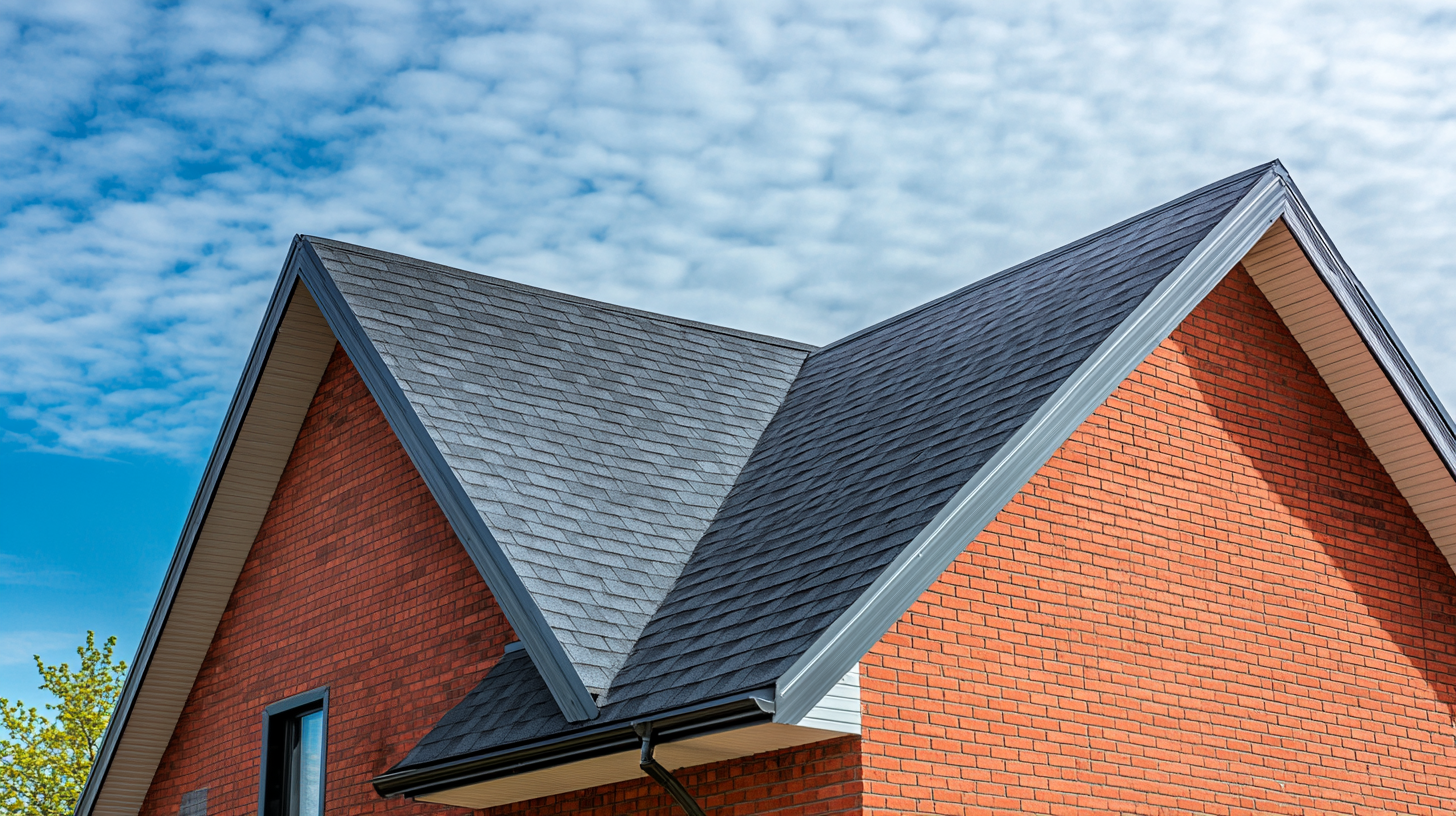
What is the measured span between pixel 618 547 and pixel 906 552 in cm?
300

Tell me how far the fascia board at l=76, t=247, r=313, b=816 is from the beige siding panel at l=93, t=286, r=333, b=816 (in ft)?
0.28

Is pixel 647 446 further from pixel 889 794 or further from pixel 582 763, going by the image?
pixel 889 794

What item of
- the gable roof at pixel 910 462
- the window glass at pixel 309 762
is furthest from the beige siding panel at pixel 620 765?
the window glass at pixel 309 762

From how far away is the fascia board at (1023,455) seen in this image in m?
7.59

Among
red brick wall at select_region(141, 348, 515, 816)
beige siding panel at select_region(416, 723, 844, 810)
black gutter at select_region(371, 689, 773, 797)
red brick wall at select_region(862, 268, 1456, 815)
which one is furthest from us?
red brick wall at select_region(141, 348, 515, 816)

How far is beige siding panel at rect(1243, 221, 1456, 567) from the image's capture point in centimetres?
1111

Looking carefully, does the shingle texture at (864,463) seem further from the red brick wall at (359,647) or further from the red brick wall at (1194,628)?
the red brick wall at (359,647)

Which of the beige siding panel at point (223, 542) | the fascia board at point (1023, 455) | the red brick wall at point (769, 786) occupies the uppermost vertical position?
the beige siding panel at point (223, 542)

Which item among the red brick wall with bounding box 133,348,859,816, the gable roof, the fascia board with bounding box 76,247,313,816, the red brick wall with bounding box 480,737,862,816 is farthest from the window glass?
the red brick wall with bounding box 480,737,862,816

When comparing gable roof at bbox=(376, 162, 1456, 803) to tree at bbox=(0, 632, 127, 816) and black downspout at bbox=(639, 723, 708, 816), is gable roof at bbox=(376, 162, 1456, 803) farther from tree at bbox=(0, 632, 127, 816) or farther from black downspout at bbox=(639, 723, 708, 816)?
tree at bbox=(0, 632, 127, 816)

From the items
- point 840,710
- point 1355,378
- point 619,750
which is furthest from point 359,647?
point 1355,378


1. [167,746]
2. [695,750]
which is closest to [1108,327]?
[695,750]

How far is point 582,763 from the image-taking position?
871cm

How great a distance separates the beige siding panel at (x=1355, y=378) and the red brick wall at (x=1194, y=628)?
0.38ft
